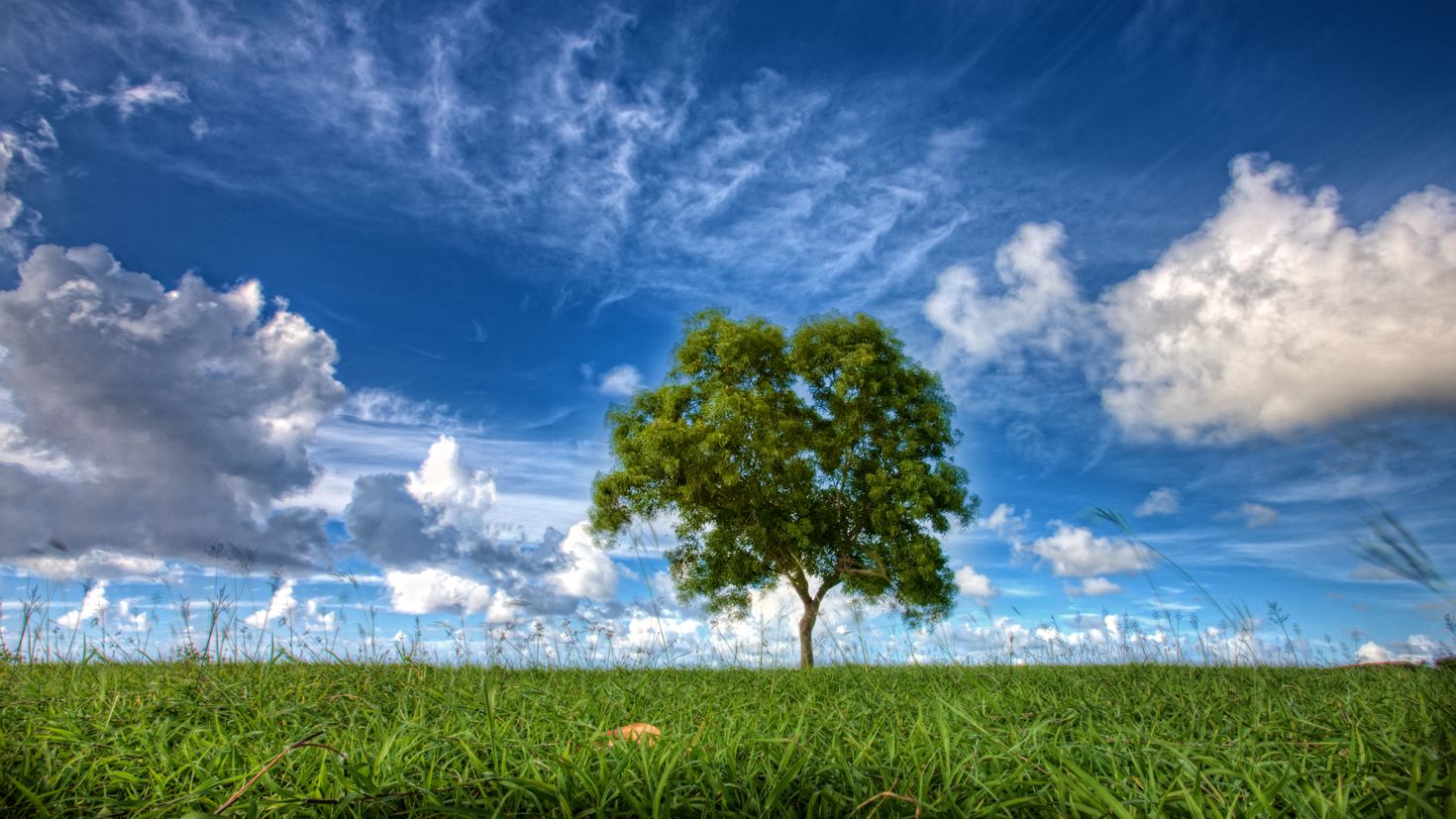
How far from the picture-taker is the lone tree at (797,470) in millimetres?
20328

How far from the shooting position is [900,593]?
21.0 meters

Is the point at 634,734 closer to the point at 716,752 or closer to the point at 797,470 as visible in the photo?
the point at 716,752

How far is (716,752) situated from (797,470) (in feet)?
56.5

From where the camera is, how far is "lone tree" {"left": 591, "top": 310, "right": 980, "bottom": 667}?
66.7 feet

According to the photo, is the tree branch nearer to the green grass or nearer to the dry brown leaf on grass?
the green grass

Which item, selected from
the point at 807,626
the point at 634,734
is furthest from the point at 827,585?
the point at 634,734

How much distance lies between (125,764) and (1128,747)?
5.23 m

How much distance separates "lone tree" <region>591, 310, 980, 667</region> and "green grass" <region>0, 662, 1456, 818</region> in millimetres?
13310

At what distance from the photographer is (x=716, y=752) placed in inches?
143

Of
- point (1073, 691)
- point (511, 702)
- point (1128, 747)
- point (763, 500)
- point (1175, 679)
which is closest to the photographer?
point (1128, 747)

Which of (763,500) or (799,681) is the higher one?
(763,500)

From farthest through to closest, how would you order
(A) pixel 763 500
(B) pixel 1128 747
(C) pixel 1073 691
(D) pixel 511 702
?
(A) pixel 763 500 < (C) pixel 1073 691 < (D) pixel 511 702 < (B) pixel 1128 747

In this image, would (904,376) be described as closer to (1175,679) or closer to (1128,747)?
(1175,679)

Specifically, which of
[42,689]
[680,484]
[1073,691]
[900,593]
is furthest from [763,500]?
[42,689]
